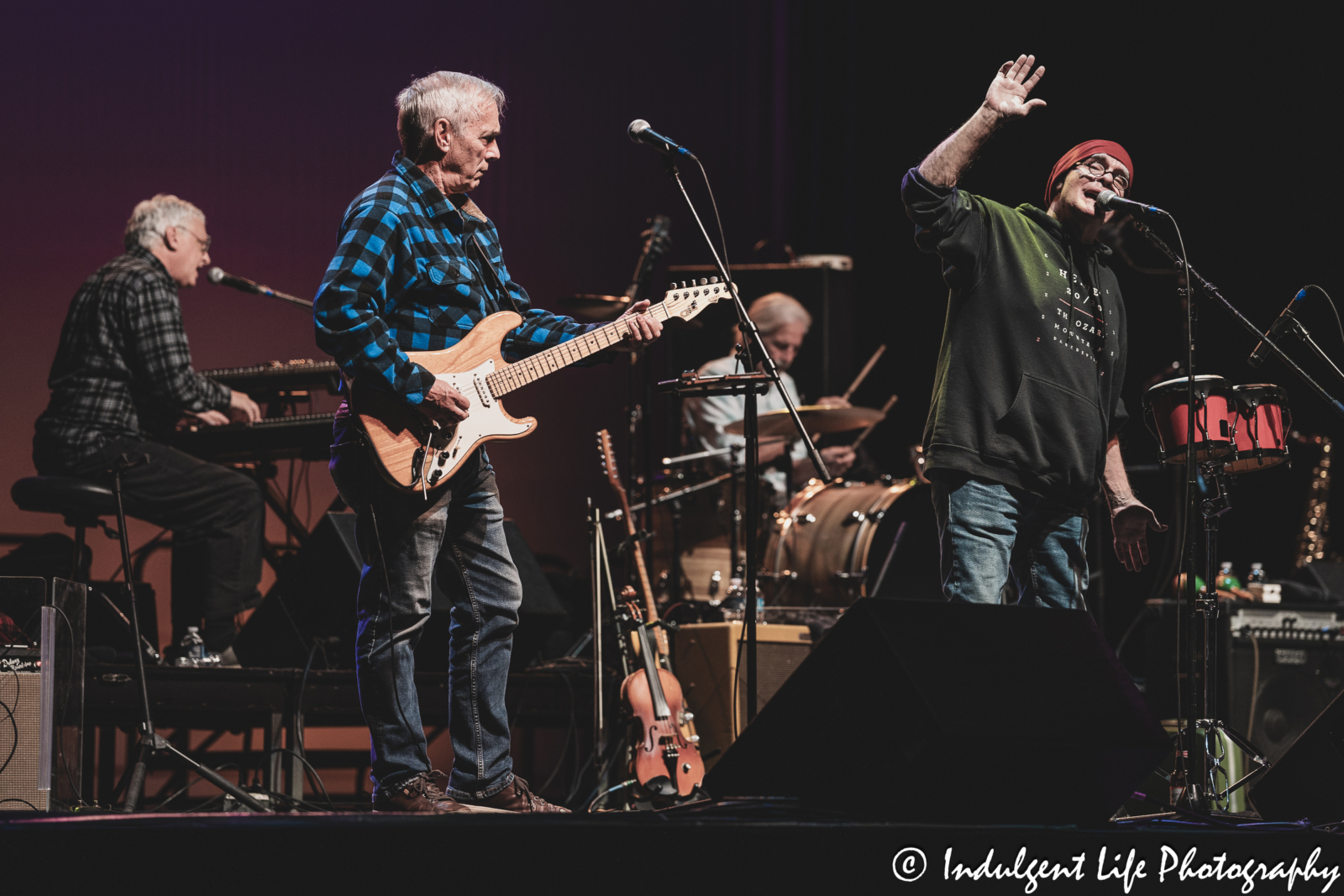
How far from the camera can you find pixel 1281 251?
7117 mm

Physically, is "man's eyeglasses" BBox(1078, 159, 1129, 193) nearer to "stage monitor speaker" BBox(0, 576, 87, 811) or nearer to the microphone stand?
the microphone stand

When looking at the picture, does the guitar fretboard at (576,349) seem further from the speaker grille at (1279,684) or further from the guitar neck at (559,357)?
the speaker grille at (1279,684)

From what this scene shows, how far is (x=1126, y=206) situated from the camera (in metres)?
3.32

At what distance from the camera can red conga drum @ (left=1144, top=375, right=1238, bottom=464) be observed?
3.79m

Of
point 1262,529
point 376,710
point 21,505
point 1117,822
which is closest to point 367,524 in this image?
point 376,710

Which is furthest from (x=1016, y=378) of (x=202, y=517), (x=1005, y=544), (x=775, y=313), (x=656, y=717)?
(x=775, y=313)

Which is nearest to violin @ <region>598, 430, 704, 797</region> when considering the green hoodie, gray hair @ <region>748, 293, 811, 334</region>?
the green hoodie

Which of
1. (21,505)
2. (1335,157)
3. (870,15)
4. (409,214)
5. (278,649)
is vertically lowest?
(278,649)

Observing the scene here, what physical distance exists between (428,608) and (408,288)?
0.84 metres

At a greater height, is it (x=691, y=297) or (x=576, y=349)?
(x=691, y=297)

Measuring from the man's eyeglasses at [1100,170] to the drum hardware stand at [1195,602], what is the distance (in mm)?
166

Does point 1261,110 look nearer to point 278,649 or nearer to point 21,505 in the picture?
point 278,649

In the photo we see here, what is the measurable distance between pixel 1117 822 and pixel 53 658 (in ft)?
8.81

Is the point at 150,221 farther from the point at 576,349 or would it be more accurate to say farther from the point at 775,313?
the point at 775,313
